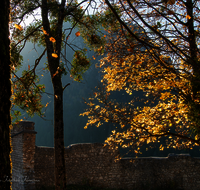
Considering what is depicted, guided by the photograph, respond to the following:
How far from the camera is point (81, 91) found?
211ft

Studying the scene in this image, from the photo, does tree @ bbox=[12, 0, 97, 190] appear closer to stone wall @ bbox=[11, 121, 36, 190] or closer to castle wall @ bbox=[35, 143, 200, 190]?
stone wall @ bbox=[11, 121, 36, 190]

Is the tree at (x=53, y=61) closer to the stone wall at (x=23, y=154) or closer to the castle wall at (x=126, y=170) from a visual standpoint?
the stone wall at (x=23, y=154)

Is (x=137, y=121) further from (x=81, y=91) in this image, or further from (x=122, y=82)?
(x=81, y=91)

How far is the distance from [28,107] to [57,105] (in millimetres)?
2398
